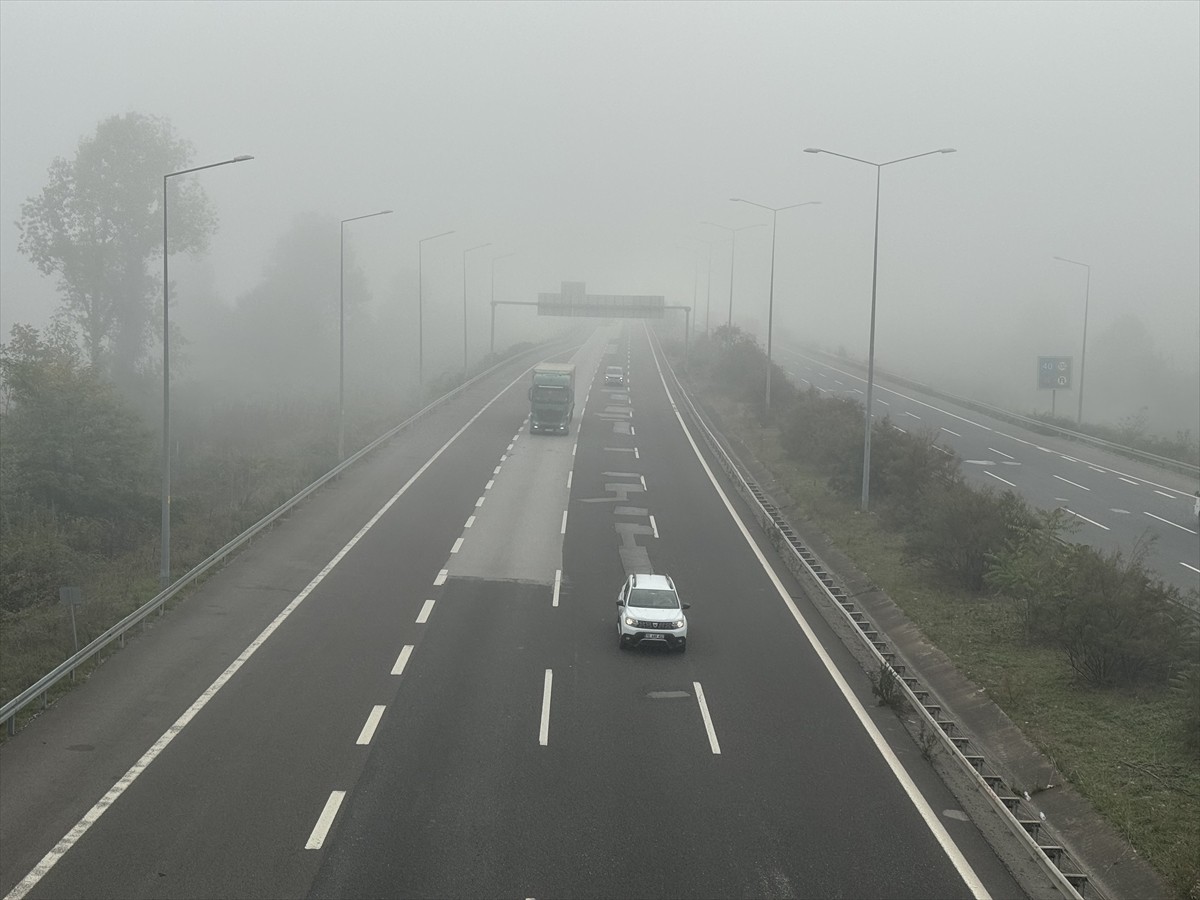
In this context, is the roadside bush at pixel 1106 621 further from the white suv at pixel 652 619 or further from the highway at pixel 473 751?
the white suv at pixel 652 619

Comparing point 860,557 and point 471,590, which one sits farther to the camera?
point 860,557

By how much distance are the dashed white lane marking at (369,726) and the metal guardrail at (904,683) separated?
29.4 ft

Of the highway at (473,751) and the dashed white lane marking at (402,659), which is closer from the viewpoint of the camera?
the highway at (473,751)

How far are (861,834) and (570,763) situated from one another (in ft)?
14.5

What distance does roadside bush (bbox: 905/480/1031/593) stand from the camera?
2672 cm

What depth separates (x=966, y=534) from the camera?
2702 centimetres

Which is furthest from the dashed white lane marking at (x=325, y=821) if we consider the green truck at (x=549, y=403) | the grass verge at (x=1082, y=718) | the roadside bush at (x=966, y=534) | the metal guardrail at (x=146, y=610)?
the green truck at (x=549, y=403)

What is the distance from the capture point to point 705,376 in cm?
8606

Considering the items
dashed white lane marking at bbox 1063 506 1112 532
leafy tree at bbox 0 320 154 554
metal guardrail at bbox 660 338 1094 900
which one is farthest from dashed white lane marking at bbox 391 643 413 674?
dashed white lane marking at bbox 1063 506 1112 532

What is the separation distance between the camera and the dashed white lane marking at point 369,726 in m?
17.2

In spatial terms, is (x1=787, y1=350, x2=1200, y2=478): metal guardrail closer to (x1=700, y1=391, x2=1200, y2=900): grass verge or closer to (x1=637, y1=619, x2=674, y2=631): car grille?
(x1=700, y1=391, x2=1200, y2=900): grass verge

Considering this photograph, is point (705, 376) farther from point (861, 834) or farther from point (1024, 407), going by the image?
point (861, 834)

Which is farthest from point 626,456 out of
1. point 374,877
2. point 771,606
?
point 374,877

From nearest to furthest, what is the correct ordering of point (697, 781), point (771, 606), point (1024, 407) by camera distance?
point (697, 781) → point (771, 606) → point (1024, 407)
